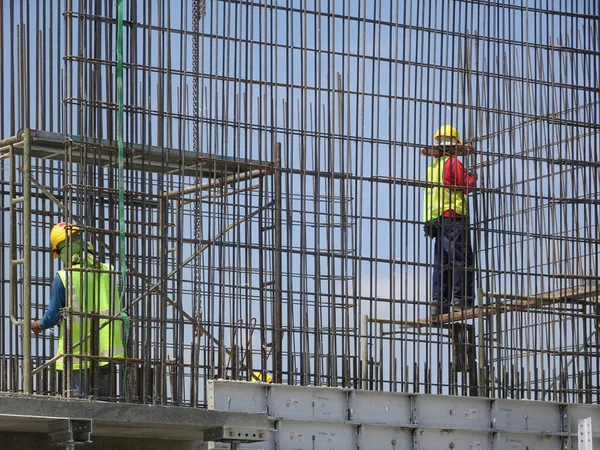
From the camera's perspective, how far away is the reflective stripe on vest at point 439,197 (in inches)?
642

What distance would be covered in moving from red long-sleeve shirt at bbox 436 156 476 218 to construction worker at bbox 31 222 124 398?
449cm

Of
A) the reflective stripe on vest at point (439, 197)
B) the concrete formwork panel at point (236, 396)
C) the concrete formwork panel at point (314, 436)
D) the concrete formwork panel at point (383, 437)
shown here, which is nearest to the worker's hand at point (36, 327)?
the concrete formwork panel at point (236, 396)

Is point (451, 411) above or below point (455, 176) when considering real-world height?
below

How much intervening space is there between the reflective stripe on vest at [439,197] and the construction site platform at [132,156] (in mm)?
2291

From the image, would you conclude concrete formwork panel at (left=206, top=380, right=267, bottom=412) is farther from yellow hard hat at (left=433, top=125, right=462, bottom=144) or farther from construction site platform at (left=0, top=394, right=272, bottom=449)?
yellow hard hat at (left=433, top=125, right=462, bottom=144)

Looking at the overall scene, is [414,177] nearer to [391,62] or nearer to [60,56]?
[391,62]

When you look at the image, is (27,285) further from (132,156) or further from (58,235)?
(132,156)

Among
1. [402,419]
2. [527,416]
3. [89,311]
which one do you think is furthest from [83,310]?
[527,416]

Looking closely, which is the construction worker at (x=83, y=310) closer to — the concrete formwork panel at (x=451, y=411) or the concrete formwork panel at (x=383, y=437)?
the concrete formwork panel at (x=383, y=437)

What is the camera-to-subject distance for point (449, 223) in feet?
54.2

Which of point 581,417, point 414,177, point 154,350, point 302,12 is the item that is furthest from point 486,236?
point 154,350

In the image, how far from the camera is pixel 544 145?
56.1ft

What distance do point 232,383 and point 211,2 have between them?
13.0 feet

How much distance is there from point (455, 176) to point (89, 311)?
4992mm
